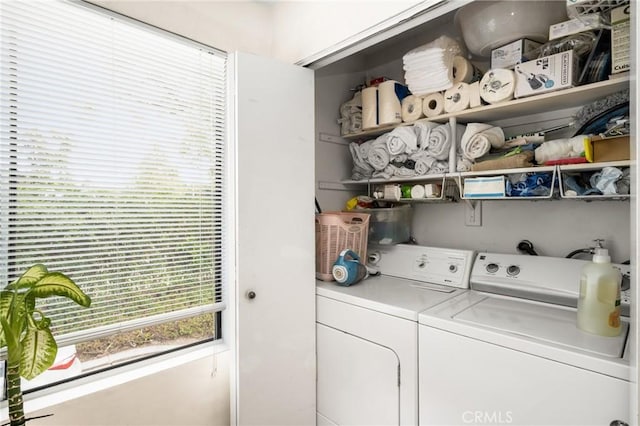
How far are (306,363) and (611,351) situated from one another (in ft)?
4.59

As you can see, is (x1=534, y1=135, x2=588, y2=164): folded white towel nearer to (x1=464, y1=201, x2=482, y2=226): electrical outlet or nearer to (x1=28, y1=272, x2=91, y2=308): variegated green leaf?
(x1=464, y1=201, x2=482, y2=226): electrical outlet

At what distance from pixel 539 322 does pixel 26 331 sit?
190cm

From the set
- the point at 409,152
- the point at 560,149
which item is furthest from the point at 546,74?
the point at 409,152

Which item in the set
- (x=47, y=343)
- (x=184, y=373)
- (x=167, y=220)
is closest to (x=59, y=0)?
(x=167, y=220)

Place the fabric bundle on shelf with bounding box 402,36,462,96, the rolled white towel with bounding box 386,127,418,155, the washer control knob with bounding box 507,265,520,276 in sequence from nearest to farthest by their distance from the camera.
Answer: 1. the washer control knob with bounding box 507,265,520,276
2. the fabric bundle on shelf with bounding box 402,36,462,96
3. the rolled white towel with bounding box 386,127,418,155

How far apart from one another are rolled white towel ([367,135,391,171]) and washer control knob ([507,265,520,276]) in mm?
938

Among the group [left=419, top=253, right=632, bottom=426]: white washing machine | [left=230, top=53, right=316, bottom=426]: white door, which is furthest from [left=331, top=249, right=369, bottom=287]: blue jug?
[left=419, top=253, right=632, bottom=426]: white washing machine

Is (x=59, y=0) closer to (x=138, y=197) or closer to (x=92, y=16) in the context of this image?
(x=92, y=16)

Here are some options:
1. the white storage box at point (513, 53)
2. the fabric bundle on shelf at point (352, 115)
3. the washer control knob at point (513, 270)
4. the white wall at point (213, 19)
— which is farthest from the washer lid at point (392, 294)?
the white wall at point (213, 19)

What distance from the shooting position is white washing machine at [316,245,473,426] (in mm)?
1589

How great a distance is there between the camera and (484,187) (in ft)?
5.80

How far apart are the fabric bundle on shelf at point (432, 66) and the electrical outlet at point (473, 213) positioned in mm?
760

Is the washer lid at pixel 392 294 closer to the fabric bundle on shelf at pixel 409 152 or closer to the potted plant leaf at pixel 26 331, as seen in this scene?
the fabric bundle on shelf at pixel 409 152

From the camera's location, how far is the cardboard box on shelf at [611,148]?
137 centimetres
